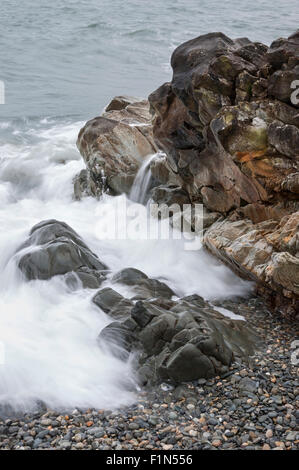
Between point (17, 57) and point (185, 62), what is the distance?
25258 mm

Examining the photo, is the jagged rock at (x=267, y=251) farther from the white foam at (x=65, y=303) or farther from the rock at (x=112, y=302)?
Result: the rock at (x=112, y=302)

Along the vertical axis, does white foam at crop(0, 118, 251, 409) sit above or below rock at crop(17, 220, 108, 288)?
below

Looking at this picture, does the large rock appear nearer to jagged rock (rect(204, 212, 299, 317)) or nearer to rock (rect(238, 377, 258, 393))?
jagged rock (rect(204, 212, 299, 317))

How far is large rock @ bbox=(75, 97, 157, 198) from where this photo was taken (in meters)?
17.0

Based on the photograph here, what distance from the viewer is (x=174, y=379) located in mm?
9125

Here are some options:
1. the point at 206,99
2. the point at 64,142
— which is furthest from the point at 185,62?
the point at 64,142

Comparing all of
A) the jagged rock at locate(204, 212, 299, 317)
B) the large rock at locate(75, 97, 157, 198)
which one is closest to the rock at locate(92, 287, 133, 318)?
the jagged rock at locate(204, 212, 299, 317)

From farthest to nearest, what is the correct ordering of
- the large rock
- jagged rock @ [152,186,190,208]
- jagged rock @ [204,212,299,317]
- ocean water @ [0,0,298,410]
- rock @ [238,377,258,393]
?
the large rock → jagged rock @ [152,186,190,208] → jagged rock @ [204,212,299,317] → ocean water @ [0,0,298,410] → rock @ [238,377,258,393]

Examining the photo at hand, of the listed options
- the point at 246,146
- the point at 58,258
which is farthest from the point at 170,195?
the point at 58,258

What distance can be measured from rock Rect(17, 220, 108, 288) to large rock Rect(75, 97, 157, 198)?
3.98 m

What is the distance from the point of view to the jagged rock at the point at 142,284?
11.7 metres

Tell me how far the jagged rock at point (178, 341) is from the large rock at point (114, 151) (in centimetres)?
712

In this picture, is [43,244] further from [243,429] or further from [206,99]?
[243,429]

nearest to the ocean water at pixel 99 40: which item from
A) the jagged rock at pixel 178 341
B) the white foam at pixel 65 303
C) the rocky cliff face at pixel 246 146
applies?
the white foam at pixel 65 303
